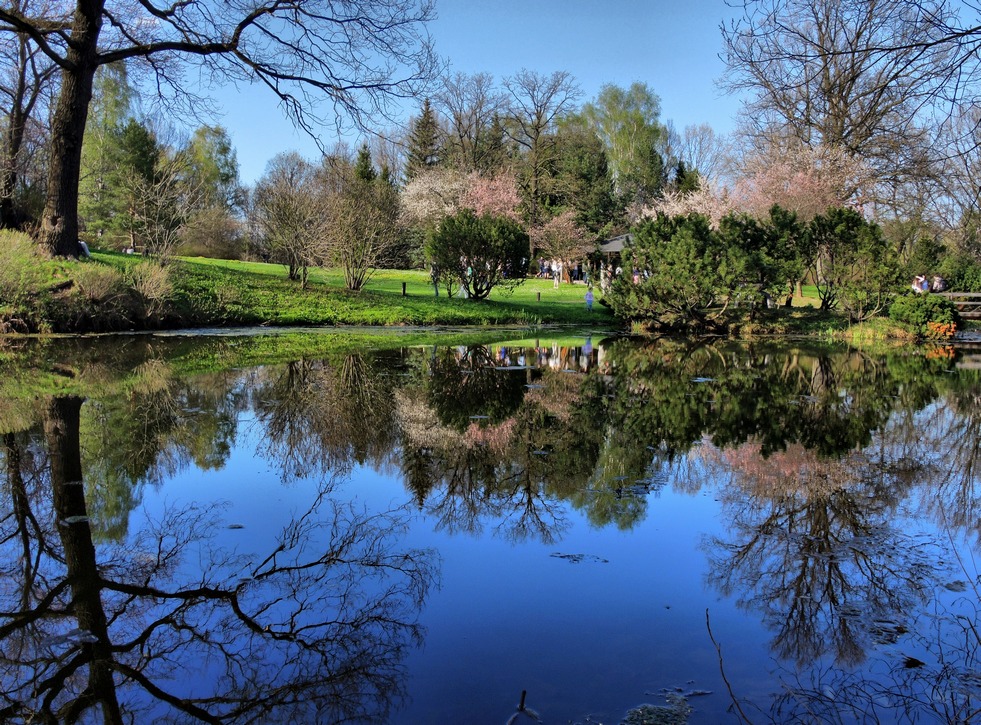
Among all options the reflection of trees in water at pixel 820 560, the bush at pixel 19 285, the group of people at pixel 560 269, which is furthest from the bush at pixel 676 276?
the group of people at pixel 560 269

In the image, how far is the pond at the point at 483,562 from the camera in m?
3.20

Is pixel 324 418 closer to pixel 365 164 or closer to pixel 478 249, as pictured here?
pixel 478 249

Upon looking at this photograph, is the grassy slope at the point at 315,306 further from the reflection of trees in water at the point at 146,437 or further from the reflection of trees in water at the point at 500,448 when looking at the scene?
the reflection of trees in water at the point at 500,448

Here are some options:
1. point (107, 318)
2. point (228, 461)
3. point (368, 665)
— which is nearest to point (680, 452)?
point (228, 461)

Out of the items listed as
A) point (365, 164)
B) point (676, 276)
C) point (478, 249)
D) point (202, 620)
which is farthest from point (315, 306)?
point (365, 164)

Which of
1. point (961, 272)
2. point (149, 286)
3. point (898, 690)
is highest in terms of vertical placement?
point (961, 272)

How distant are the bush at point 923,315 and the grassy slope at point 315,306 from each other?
9.20 m

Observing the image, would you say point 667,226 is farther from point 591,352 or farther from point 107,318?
point 107,318

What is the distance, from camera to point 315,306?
86.0ft

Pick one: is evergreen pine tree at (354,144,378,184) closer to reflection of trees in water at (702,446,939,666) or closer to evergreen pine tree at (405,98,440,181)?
evergreen pine tree at (405,98,440,181)

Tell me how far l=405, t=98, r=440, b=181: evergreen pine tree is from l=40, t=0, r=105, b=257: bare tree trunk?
40.0 metres

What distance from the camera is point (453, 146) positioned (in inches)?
2331

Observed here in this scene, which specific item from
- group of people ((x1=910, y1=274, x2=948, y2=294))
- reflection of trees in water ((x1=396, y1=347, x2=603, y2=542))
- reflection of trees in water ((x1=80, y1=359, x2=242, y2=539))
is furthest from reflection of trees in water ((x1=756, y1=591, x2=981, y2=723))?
group of people ((x1=910, y1=274, x2=948, y2=294))

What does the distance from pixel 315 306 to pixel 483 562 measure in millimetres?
22541
